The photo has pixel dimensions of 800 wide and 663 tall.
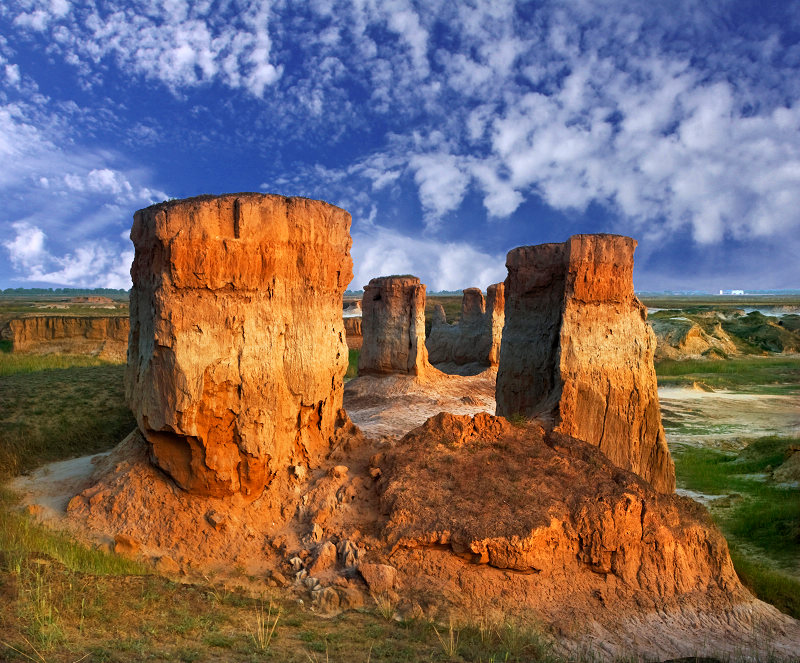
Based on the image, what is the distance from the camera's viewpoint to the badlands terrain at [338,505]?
15.5ft

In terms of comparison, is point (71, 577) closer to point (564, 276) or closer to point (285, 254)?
point (285, 254)

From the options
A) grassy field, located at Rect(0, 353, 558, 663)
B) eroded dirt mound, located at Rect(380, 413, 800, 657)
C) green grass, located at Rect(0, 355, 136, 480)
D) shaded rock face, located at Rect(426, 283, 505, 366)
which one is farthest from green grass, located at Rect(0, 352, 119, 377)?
eroded dirt mound, located at Rect(380, 413, 800, 657)

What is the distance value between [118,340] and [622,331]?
2006cm

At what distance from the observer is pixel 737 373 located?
1114 inches

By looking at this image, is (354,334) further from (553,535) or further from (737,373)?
(553,535)

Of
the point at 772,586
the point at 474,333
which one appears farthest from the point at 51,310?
the point at 772,586


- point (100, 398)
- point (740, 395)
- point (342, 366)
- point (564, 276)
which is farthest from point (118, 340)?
point (740, 395)

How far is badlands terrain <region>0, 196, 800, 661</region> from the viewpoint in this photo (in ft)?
15.5

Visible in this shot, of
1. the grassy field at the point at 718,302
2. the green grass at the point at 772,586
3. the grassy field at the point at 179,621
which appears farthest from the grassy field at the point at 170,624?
the grassy field at the point at 718,302

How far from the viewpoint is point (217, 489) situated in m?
6.93

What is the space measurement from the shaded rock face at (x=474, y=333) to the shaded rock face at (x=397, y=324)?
3961 millimetres

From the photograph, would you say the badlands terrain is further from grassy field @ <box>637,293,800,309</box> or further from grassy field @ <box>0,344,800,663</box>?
grassy field @ <box>637,293,800,309</box>

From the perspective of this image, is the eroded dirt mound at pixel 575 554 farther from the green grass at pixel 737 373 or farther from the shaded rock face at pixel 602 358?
the green grass at pixel 737 373

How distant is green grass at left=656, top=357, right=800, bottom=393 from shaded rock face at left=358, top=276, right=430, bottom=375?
12468 millimetres
